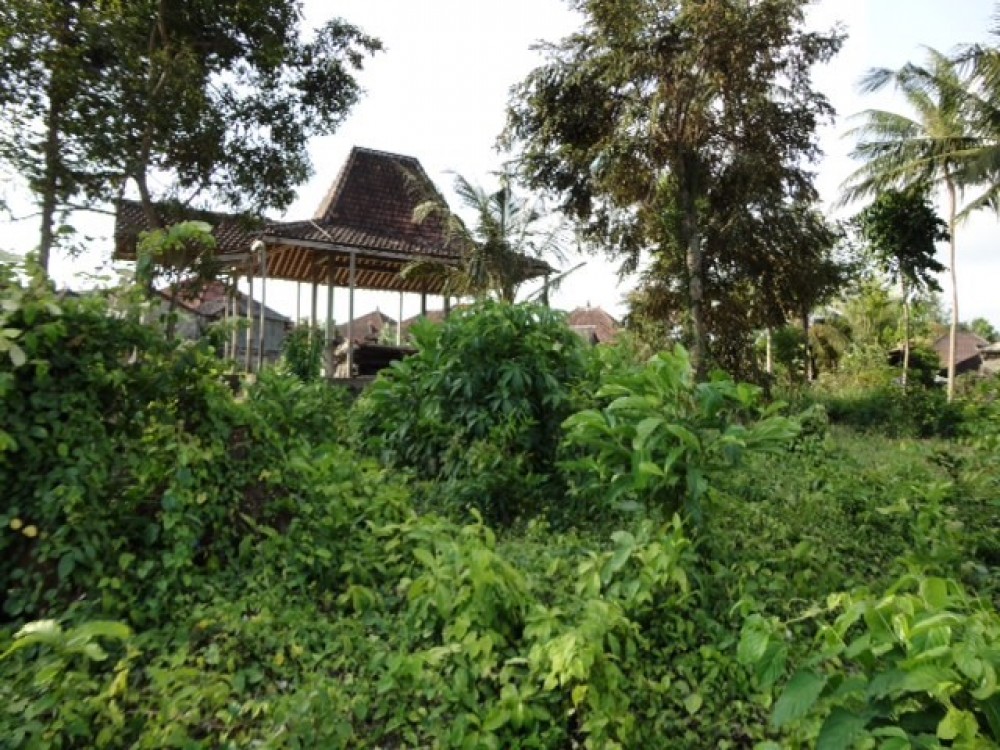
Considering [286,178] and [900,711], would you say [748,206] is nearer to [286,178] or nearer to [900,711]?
[286,178]

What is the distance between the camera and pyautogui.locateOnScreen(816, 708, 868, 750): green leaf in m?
1.62

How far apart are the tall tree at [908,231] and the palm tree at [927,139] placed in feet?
1.04

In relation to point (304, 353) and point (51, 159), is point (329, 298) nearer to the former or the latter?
point (304, 353)

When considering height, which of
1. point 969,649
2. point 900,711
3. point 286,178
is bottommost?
point 900,711

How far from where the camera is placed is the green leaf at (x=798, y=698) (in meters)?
1.71

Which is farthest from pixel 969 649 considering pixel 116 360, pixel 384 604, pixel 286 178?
pixel 286 178

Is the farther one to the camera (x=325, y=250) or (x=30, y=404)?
(x=325, y=250)

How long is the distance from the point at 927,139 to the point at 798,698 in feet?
72.8

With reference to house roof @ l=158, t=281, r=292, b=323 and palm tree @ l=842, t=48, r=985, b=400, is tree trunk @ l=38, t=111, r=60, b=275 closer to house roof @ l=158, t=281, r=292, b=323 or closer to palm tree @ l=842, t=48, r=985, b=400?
house roof @ l=158, t=281, r=292, b=323

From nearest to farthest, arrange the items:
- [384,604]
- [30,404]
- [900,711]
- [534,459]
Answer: [900,711]
[30,404]
[384,604]
[534,459]

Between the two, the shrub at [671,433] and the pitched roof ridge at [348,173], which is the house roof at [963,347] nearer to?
the pitched roof ridge at [348,173]

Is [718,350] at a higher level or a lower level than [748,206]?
lower

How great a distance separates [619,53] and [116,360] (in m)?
11.2

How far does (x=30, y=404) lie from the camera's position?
102 inches
